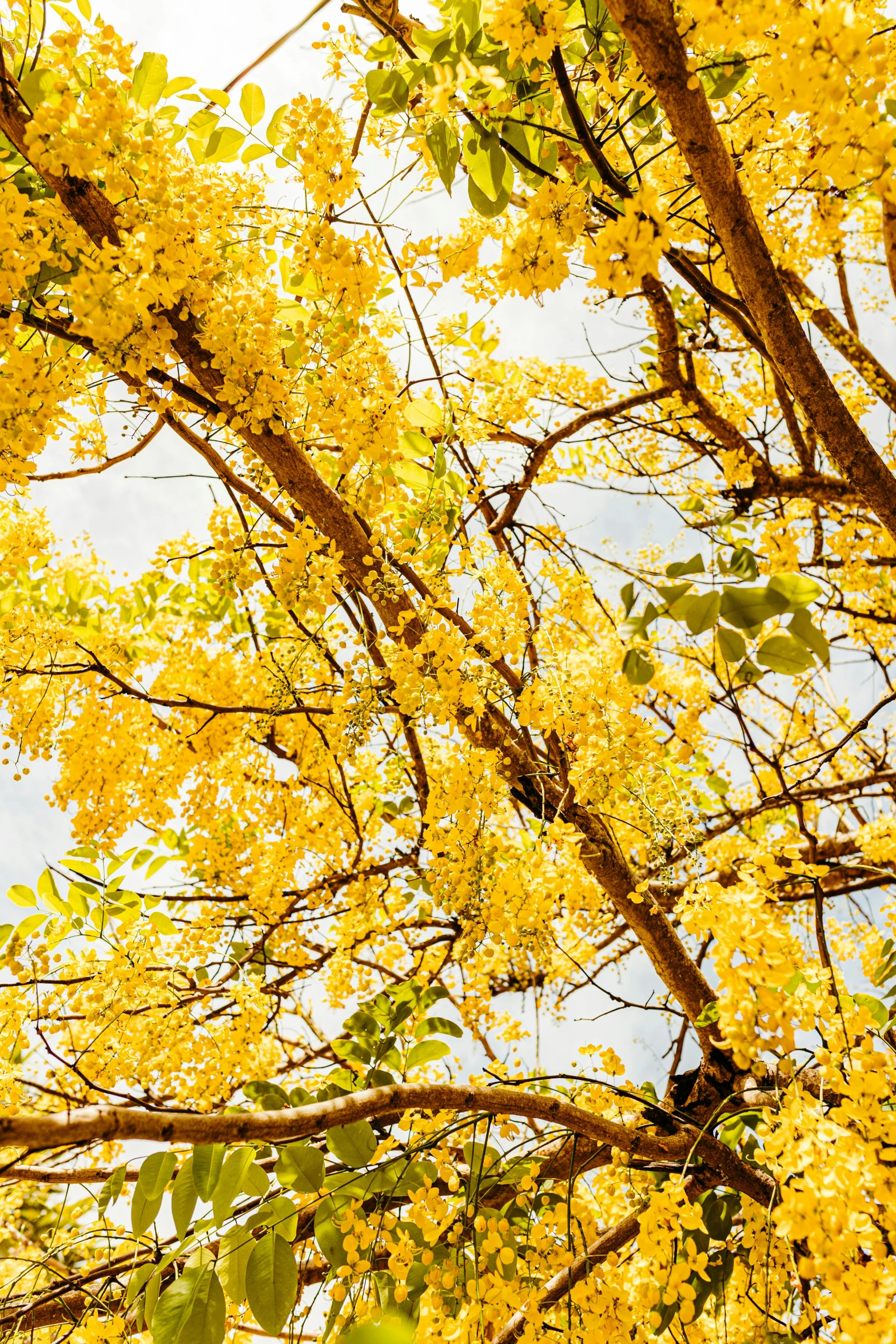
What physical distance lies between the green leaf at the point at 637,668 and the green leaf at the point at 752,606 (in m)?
0.14

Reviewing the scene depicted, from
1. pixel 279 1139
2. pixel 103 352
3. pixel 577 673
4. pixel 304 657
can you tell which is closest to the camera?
pixel 279 1139

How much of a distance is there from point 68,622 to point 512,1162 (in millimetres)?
2416

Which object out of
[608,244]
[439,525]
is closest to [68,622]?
[439,525]

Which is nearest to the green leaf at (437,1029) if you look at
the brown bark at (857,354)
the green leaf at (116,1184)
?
the green leaf at (116,1184)

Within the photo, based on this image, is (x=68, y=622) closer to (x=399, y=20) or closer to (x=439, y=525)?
(x=439, y=525)

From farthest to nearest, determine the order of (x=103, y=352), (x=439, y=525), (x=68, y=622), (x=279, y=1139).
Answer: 1. (x=68, y=622)
2. (x=439, y=525)
3. (x=103, y=352)
4. (x=279, y=1139)

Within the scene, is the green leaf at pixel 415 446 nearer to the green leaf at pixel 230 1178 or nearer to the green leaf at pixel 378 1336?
the green leaf at pixel 230 1178

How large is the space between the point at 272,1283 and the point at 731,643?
1126 millimetres

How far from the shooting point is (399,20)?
1638 mm

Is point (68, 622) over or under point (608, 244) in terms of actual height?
over

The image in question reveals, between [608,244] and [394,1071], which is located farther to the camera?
[394,1071]

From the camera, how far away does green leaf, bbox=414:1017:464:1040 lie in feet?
5.54

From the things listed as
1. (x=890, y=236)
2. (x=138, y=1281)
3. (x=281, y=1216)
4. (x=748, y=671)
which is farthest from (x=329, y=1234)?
(x=890, y=236)

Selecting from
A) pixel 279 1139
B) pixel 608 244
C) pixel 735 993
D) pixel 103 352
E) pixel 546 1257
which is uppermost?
pixel 103 352
